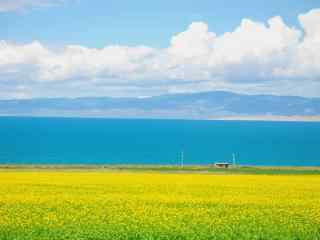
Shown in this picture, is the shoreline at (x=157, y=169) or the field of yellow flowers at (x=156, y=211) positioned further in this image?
the shoreline at (x=157, y=169)

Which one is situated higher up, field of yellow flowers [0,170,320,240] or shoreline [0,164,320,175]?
shoreline [0,164,320,175]

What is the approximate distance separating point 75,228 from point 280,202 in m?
12.1

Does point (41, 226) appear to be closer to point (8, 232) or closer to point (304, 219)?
point (8, 232)

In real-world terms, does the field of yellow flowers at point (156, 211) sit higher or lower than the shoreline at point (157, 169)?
lower

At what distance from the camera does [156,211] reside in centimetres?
2859

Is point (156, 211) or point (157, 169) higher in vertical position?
point (157, 169)

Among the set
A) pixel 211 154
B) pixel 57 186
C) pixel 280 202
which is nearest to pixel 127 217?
pixel 280 202

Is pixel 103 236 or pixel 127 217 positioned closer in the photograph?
pixel 103 236

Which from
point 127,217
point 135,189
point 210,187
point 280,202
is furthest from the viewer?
point 210,187

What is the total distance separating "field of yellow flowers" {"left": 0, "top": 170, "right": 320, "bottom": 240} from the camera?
2412 cm

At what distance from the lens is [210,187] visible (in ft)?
133

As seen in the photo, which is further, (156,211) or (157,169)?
(157,169)

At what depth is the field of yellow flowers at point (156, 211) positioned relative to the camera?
79.2 feet

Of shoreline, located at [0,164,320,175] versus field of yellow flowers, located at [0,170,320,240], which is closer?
field of yellow flowers, located at [0,170,320,240]
